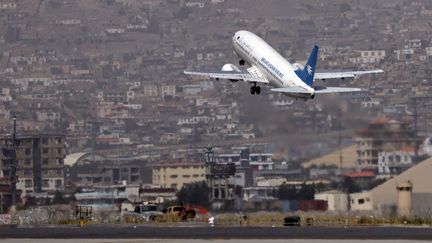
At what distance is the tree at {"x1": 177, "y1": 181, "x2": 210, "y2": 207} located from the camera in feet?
454

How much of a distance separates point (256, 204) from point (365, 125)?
12995 millimetres

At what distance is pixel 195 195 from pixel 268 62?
46.6 feet

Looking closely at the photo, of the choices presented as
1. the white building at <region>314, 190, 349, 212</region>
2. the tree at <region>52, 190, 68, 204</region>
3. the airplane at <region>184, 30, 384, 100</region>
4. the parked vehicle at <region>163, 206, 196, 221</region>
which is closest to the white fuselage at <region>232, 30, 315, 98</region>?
the airplane at <region>184, 30, 384, 100</region>

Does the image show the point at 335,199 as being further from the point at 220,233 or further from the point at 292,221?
the point at 220,233

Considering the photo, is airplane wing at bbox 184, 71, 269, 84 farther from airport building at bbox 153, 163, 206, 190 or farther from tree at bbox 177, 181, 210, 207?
airport building at bbox 153, 163, 206, 190

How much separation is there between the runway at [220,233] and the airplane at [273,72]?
15.4 metres

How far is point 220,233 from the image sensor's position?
100938 millimetres

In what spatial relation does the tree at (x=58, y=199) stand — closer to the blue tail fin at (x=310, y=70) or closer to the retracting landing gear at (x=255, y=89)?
the retracting landing gear at (x=255, y=89)

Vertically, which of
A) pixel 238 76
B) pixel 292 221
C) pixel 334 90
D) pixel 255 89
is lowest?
pixel 292 221

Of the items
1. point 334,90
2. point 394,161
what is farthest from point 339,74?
point 334,90

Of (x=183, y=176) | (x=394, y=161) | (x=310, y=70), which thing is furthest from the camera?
(x=183, y=176)

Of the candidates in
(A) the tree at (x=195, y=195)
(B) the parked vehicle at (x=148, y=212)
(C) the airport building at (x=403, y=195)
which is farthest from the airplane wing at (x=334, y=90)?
(A) the tree at (x=195, y=195)

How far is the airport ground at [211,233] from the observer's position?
3765 inches

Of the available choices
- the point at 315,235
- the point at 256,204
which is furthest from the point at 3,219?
the point at 315,235
